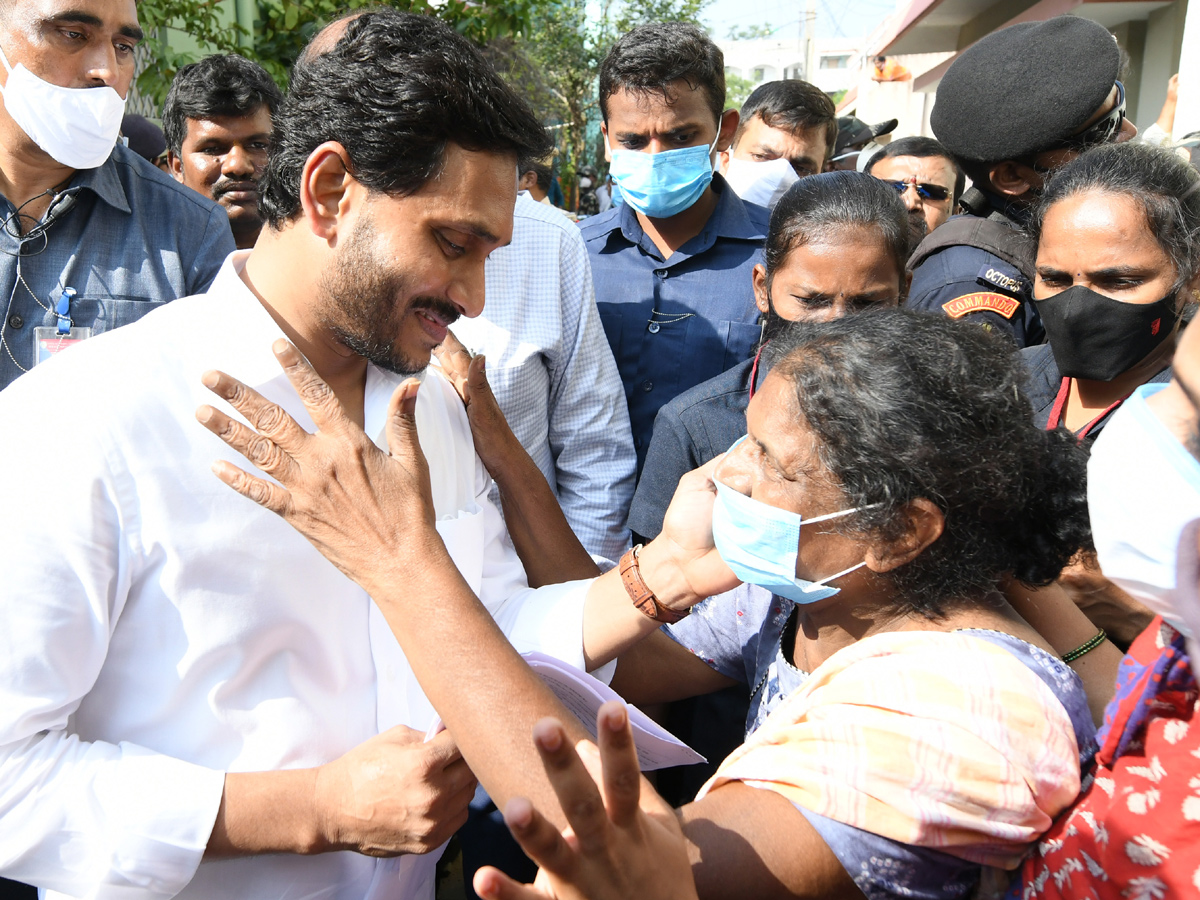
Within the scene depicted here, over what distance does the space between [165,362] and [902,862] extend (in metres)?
1.44

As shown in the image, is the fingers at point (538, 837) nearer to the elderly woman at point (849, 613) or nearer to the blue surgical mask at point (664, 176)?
the elderly woman at point (849, 613)

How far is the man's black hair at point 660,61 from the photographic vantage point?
3275 millimetres

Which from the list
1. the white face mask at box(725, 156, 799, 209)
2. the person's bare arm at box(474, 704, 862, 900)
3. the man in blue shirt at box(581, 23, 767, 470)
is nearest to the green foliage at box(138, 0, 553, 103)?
the white face mask at box(725, 156, 799, 209)

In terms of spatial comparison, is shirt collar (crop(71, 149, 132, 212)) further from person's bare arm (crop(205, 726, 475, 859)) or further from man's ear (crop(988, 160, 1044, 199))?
man's ear (crop(988, 160, 1044, 199))

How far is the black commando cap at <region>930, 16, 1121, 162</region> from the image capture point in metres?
3.01

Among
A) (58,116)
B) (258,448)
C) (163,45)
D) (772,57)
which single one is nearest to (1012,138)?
(258,448)

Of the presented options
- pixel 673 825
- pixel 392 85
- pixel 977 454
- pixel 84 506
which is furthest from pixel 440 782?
pixel 392 85

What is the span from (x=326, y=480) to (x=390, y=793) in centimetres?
53

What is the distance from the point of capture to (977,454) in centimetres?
164

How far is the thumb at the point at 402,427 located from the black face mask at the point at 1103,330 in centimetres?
178

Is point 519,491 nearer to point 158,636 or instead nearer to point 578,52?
point 158,636

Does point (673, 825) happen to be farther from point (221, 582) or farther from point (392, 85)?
point (392, 85)

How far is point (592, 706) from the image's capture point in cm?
167

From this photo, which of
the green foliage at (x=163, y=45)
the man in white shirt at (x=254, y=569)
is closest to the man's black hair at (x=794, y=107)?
the man in white shirt at (x=254, y=569)
